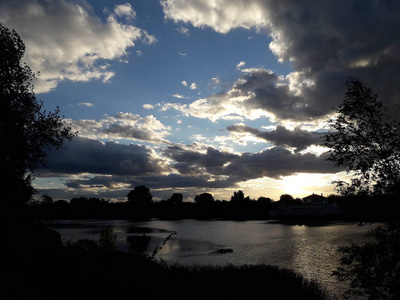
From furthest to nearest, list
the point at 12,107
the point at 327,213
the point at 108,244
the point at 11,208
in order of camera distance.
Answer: the point at 327,213
the point at 108,244
the point at 12,107
the point at 11,208

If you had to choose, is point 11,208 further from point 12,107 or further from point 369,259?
point 369,259

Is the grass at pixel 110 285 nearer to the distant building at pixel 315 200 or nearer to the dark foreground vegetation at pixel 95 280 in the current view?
the dark foreground vegetation at pixel 95 280

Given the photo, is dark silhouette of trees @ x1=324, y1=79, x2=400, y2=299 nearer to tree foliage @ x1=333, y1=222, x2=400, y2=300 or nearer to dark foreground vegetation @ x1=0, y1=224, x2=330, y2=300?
tree foliage @ x1=333, y1=222, x2=400, y2=300

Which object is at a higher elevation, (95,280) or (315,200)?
(315,200)

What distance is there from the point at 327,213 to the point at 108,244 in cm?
14372

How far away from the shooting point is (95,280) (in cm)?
1594

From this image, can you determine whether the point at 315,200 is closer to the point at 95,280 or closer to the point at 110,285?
the point at 110,285

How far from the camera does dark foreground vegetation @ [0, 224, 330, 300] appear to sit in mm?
14430

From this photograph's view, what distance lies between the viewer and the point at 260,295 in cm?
2272

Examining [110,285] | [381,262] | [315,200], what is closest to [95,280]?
[110,285]

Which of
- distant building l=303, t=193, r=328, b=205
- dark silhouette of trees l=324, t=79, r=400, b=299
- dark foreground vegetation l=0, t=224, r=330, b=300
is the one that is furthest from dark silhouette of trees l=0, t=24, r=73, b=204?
distant building l=303, t=193, r=328, b=205

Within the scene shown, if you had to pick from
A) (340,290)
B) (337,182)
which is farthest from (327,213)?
(337,182)

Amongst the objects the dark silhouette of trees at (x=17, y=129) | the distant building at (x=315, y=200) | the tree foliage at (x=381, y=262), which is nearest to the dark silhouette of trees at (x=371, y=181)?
the tree foliage at (x=381, y=262)

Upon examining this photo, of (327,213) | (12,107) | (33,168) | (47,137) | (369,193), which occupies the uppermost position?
(12,107)
